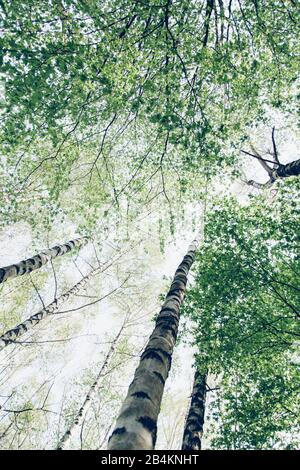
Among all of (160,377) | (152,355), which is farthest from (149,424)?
(152,355)

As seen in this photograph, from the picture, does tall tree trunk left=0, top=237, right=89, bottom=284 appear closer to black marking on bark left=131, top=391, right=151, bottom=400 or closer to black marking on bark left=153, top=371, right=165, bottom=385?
black marking on bark left=153, top=371, right=165, bottom=385

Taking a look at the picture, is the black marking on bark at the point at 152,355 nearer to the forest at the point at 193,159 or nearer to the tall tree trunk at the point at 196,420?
the forest at the point at 193,159

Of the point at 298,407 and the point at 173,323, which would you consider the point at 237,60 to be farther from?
the point at 298,407

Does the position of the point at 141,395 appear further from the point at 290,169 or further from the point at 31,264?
the point at 290,169

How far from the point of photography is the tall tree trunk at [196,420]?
19.9ft

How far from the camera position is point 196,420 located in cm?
664

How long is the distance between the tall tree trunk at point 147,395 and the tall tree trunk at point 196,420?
357cm

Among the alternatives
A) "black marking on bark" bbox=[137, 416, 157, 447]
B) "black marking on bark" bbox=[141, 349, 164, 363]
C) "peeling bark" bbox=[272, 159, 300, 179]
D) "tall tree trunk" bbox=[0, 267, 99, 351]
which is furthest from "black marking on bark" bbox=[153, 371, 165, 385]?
"peeling bark" bbox=[272, 159, 300, 179]

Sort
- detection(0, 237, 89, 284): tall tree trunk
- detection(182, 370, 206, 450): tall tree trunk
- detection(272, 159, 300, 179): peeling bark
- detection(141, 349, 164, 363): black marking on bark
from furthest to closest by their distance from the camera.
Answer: detection(272, 159, 300, 179): peeling bark → detection(0, 237, 89, 284): tall tree trunk → detection(182, 370, 206, 450): tall tree trunk → detection(141, 349, 164, 363): black marking on bark

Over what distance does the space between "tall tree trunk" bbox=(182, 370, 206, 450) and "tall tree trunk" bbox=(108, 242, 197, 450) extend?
11.7 feet

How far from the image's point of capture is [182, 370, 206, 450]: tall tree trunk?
6.05m

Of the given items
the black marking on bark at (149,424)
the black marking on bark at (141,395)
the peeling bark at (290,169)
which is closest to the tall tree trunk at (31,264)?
the black marking on bark at (141,395)
